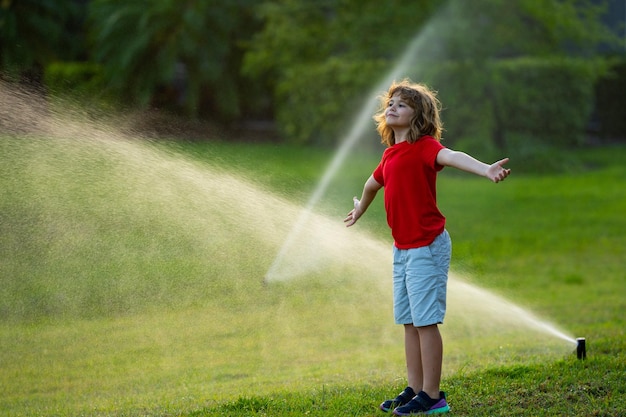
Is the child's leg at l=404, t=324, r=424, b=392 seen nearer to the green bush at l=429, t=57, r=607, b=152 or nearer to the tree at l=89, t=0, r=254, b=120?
the green bush at l=429, t=57, r=607, b=152

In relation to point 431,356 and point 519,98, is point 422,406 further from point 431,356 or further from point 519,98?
point 519,98

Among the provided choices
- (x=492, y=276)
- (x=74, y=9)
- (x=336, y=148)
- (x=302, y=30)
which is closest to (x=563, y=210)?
(x=492, y=276)

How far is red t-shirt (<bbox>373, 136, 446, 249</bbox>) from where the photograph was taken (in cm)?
424

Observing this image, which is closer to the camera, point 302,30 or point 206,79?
point 302,30

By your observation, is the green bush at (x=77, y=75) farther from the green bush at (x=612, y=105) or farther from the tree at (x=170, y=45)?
the green bush at (x=612, y=105)

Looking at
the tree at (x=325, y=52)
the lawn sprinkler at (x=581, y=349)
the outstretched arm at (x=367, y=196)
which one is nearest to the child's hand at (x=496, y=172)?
the outstretched arm at (x=367, y=196)

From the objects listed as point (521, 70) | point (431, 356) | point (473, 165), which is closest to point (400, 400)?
point (431, 356)

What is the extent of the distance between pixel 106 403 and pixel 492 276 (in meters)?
5.39

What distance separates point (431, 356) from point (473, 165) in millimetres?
941

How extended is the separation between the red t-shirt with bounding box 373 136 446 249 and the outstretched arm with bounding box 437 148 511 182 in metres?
0.07

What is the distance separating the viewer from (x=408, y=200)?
4.26 m

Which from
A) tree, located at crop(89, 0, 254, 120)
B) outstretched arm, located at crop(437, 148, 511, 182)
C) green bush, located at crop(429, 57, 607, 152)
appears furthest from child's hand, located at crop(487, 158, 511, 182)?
Answer: tree, located at crop(89, 0, 254, 120)

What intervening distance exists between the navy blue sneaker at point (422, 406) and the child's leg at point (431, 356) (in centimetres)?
3

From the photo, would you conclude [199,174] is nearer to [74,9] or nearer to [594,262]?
[594,262]
